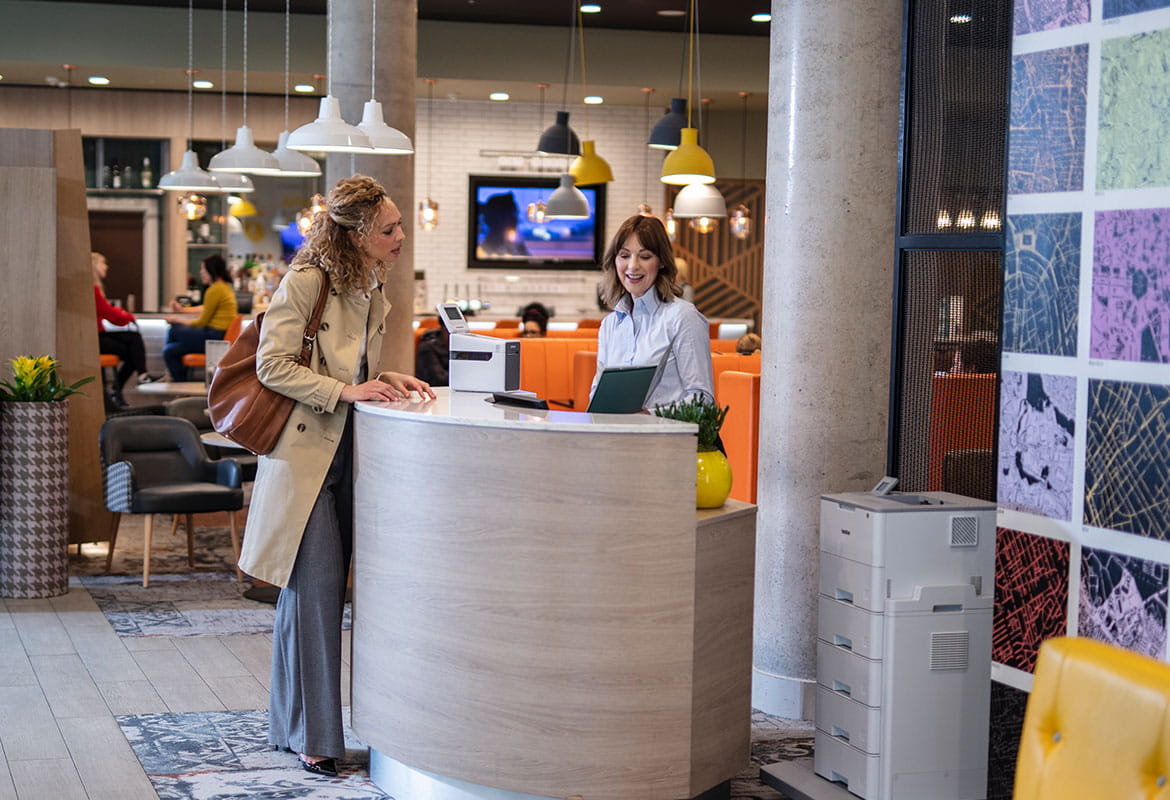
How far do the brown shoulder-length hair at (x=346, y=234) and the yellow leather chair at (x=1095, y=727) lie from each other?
247cm

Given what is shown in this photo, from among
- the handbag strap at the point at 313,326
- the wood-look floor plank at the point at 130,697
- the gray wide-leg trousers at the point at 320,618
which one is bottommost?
the wood-look floor plank at the point at 130,697

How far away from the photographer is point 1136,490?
3.19 metres

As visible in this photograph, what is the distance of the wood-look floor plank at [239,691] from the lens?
5.04 meters

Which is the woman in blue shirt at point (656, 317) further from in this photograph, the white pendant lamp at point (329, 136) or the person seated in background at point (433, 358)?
the person seated in background at point (433, 358)

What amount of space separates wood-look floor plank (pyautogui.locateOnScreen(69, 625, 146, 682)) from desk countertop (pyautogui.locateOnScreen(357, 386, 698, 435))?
2.03 metres

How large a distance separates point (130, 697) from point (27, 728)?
467 millimetres

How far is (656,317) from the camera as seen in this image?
4.79 meters

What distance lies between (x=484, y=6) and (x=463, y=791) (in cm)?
1114

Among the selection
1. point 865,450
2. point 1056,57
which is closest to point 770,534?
point 865,450

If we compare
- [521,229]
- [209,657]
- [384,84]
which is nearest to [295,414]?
[209,657]

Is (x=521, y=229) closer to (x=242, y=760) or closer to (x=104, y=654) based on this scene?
(x=104, y=654)

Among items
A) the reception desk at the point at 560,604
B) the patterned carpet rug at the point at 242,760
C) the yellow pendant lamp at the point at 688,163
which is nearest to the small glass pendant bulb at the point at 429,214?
the yellow pendant lamp at the point at 688,163

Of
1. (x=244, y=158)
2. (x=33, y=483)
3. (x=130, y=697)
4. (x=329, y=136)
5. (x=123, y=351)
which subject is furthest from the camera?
(x=123, y=351)

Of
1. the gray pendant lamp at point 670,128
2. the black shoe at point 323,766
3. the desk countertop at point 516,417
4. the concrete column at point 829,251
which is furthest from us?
the gray pendant lamp at point 670,128
